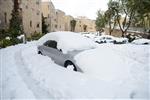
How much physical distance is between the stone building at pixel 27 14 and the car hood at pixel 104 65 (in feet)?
74.5

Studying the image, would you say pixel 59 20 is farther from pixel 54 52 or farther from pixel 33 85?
pixel 33 85

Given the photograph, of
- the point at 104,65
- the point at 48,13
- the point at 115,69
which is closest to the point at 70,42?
the point at 104,65

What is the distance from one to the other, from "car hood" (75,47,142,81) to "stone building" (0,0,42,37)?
2270 centimetres

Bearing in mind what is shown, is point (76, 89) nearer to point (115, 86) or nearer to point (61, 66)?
point (115, 86)

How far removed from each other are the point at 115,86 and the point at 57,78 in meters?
2.06

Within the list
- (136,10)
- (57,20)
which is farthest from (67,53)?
(57,20)

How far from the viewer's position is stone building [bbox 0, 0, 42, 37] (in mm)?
30906

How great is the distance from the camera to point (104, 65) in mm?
8438

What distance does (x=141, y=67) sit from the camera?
337 inches

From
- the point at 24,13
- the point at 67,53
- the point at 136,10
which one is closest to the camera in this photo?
the point at 67,53

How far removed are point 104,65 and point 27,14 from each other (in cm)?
3243

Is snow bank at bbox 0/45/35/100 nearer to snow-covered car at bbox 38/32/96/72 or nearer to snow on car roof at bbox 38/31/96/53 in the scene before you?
snow-covered car at bbox 38/32/96/72

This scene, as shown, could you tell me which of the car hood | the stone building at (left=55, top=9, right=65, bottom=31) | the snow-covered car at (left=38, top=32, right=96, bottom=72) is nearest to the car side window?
the snow-covered car at (left=38, top=32, right=96, bottom=72)

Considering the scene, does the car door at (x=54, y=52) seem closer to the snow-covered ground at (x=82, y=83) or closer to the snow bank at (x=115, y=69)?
the snow-covered ground at (x=82, y=83)
